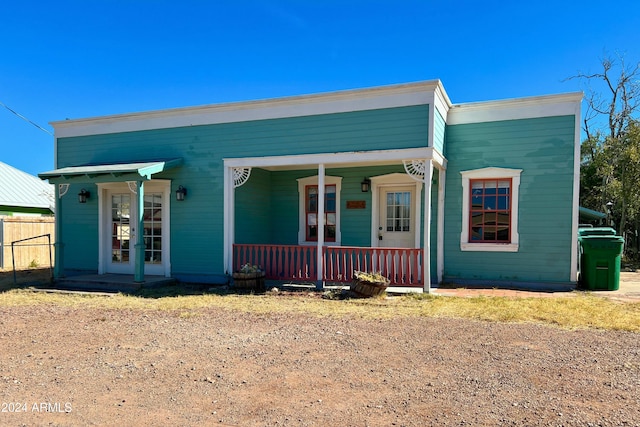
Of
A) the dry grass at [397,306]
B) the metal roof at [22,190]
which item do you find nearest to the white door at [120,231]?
the dry grass at [397,306]

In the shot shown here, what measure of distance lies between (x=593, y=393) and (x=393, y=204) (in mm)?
6185

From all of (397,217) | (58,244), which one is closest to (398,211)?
(397,217)

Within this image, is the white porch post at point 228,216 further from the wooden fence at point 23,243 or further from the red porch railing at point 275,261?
the wooden fence at point 23,243

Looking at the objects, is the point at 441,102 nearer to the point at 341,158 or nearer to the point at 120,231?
the point at 341,158

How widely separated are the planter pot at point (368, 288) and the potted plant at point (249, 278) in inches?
75.5

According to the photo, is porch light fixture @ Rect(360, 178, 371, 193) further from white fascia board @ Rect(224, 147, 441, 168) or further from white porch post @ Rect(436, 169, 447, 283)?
white porch post @ Rect(436, 169, 447, 283)

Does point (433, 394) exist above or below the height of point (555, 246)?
below

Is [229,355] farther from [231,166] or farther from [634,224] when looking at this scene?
[634,224]

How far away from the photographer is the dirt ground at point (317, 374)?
9.23ft

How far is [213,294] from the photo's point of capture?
7715 mm

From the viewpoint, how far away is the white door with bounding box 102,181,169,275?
9.24 m

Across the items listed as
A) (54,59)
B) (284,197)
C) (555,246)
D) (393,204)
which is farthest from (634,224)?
(54,59)

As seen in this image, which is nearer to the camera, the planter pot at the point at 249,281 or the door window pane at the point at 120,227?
the planter pot at the point at 249,281

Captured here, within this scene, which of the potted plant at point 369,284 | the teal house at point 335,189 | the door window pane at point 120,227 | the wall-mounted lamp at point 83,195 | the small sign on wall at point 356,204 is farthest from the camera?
the wall-mounted lamp at point 83,195
